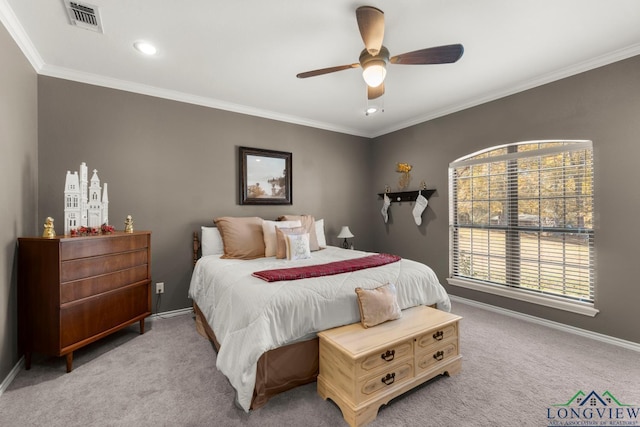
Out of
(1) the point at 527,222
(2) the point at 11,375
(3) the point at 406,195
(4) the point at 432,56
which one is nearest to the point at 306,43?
(4) the point at 432,56

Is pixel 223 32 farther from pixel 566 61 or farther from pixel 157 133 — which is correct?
pixel 566 61

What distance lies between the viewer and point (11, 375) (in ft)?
6.89

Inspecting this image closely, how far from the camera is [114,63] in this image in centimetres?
278

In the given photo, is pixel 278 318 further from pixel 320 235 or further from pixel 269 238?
pixel 320 235

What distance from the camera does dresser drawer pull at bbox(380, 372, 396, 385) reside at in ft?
5.94

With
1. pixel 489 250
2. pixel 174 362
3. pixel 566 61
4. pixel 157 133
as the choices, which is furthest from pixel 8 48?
pixel 489 250

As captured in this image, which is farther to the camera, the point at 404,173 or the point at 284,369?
the point at 404,173

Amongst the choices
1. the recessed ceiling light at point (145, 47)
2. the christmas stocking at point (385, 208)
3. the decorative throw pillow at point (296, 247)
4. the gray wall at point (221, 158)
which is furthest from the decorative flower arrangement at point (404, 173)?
the recessed ceiling light at point (145, 47)

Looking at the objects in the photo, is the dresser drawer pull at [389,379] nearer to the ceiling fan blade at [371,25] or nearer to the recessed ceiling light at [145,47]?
the ceiling fan blade at [371,25]

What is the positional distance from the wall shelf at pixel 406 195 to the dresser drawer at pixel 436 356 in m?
2.48

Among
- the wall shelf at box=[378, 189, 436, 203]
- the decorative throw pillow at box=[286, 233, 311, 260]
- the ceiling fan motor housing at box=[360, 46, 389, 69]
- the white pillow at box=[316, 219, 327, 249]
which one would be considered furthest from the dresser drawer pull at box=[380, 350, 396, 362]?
the wall shelf at box=[378, 189, 436, 203]

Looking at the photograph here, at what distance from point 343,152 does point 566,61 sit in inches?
118

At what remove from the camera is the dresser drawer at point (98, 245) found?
2.20m

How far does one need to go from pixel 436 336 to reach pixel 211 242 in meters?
2.61
